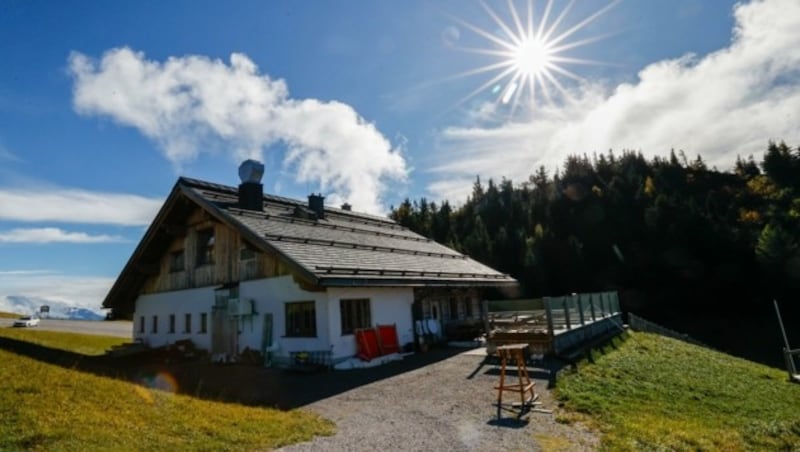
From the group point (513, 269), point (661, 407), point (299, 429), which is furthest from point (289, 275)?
point (513, 269)

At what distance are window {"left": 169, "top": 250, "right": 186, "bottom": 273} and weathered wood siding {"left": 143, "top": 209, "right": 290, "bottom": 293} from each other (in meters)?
0.12

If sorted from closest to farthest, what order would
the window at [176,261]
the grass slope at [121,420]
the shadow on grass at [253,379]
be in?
1. the grass slope at [121,420]
2. the shadow on grass at [253,379]
3. the window at [176,261]

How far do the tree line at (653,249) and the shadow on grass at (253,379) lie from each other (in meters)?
29.7

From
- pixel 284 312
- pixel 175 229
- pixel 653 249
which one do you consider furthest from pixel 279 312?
pixel 653 249

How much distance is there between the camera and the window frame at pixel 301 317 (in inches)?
584

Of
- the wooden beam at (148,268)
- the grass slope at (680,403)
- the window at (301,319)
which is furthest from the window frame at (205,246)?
the grass slope at (680,403)

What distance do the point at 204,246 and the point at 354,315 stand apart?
344 inches

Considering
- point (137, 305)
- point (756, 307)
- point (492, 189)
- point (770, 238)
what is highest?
point (492, 189)

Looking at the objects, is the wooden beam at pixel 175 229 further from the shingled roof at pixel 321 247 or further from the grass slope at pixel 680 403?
the grass slope at pixel 680 403

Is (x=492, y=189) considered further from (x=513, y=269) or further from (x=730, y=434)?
(x=730, y=434)

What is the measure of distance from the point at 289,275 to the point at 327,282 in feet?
9.56

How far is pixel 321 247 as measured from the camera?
16484 millimetres

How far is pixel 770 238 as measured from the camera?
3894cm

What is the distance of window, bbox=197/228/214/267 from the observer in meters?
19.3
